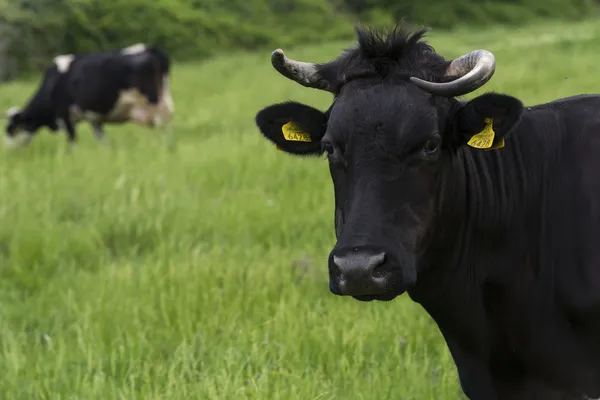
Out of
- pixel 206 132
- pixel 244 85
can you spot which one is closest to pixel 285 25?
pixel 244 85

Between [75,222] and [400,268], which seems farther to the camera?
[75,222]

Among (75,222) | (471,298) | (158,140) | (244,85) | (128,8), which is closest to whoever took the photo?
(471,298)

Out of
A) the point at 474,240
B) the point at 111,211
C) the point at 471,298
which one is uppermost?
the point at 474,240

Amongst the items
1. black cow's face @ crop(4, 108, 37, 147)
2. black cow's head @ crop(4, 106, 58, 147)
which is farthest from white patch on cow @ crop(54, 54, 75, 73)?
black cow's face @ crop(4, 108, 37, 147)

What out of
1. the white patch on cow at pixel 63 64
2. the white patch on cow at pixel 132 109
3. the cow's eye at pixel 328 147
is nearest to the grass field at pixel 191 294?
the cow's eye at pixel 328 147

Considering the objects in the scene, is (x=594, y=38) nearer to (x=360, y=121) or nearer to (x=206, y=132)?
(x=206, y=132)

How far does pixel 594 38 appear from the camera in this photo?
18.1 metres

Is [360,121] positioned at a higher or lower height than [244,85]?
higher

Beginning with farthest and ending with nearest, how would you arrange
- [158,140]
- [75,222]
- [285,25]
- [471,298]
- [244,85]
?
[285,25], [244,85], [158,140], [75,222], [471,298]

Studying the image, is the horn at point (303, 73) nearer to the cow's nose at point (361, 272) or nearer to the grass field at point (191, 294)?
the cow's nose at point (361, 272)

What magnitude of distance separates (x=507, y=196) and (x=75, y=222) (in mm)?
4482

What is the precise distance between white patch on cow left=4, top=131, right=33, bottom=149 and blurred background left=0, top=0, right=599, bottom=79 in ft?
39.3

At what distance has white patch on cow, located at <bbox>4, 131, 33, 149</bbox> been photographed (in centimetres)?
1216

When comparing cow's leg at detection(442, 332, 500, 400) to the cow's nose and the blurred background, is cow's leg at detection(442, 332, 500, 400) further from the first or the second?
the blurred background
